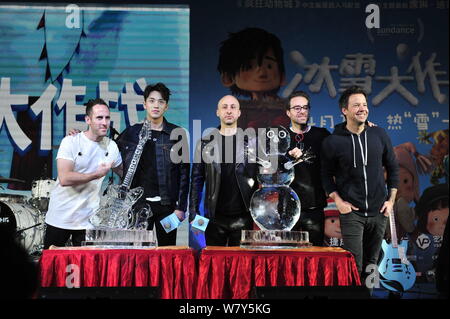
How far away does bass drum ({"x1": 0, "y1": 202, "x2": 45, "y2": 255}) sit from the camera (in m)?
5.32

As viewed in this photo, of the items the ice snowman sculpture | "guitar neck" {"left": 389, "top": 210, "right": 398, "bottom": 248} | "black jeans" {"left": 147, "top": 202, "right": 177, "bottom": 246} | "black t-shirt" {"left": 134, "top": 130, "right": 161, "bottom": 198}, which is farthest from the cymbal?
"guitar neck" {"left": 389, "top": 210, "right": 398, "bottom": 248}

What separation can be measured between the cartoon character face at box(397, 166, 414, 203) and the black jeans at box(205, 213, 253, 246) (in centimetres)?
183

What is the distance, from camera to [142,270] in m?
3.52

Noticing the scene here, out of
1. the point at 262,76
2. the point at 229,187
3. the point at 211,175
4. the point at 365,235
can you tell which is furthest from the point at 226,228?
the point at 262,76

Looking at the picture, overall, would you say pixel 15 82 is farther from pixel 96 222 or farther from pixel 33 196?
pixel 96 222

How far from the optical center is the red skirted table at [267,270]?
351 cm

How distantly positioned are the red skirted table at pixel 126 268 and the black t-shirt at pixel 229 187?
0.99m

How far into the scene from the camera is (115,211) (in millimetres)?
3762

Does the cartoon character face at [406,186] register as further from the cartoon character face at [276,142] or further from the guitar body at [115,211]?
the guitar body at [115,211]

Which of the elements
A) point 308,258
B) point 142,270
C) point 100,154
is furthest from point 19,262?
point 100,154

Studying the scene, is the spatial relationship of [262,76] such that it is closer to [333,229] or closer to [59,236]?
[333,229]

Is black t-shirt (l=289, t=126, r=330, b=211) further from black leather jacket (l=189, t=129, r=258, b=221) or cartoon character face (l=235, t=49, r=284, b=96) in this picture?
cartoon character face (l=235, t=49, r=284, b=96)

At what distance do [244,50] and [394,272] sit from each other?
7.82ft
